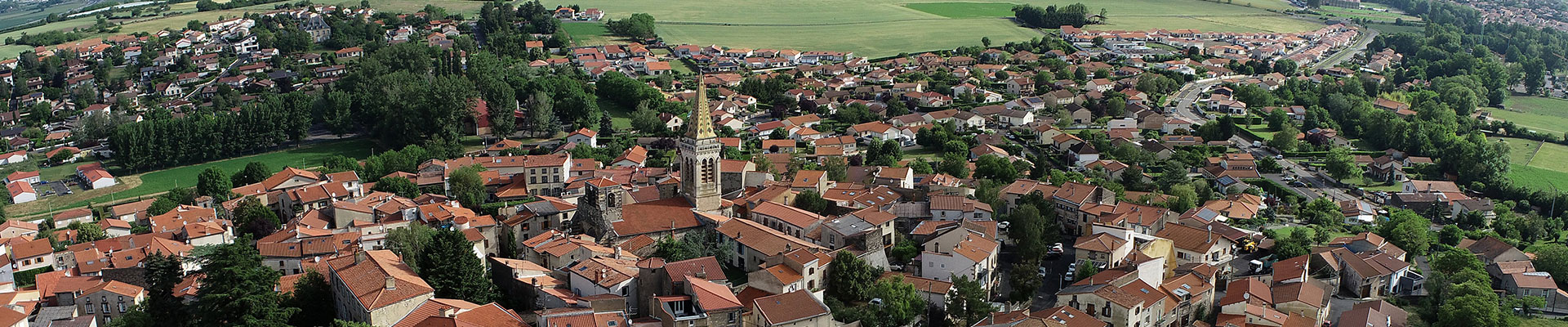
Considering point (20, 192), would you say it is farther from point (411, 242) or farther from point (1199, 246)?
point (1199, 246)

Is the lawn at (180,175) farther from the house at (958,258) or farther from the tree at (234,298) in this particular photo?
the house at (958,258)

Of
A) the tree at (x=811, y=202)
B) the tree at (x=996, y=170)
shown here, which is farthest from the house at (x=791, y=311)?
the tree at (x=996, y=170)

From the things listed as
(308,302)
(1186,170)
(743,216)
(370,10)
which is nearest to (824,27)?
(370,10)

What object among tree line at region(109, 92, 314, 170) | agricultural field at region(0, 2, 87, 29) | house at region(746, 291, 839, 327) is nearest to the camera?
house at region(746, 291, 839, 327)

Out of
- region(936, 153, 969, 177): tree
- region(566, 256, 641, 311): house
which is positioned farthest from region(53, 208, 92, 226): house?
region(936, 153, 969, 177): tree

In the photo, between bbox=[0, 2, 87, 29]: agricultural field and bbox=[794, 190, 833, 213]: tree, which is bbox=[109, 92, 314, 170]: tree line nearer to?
bbox=[794, 190, 833, 213]: tree

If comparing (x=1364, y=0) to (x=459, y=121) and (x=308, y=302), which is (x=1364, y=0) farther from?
(x=308, y=302)
